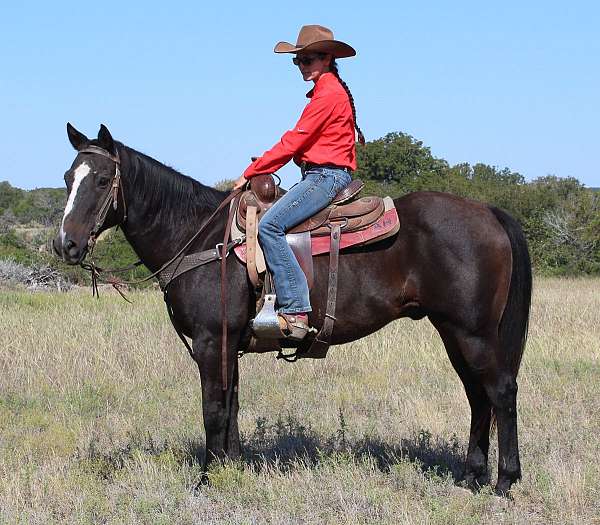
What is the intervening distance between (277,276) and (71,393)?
4046 mm

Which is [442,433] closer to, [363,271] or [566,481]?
[566,481]

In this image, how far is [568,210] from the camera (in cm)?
2792

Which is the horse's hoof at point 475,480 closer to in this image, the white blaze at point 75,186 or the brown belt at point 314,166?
the brown belt at point 314,166

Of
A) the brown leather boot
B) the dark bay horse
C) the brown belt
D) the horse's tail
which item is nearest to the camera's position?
the brown leather boot

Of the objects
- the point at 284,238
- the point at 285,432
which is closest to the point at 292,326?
the point at 284,238

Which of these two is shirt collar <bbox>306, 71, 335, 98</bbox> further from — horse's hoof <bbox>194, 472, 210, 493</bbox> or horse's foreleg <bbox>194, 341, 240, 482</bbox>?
horse's hoof <bbox>194, 472, 210, 493</bbox>

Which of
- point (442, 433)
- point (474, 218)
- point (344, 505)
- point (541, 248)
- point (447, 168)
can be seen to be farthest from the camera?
point (447, 168)

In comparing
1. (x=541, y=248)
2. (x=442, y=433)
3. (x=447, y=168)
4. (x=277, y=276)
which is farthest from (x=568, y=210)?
(x=277, y=276)

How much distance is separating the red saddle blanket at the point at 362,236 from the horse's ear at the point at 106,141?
114 centimetres

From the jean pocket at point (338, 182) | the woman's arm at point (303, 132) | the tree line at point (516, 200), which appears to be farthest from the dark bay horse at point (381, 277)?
the tree line at point (516, 200)

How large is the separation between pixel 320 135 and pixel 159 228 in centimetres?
138

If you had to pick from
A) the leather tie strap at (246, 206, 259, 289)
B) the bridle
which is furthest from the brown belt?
the bridle

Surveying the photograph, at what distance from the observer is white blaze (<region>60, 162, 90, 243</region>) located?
17.0 feet

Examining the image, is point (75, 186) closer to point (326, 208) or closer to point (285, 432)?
point (326, 208)
